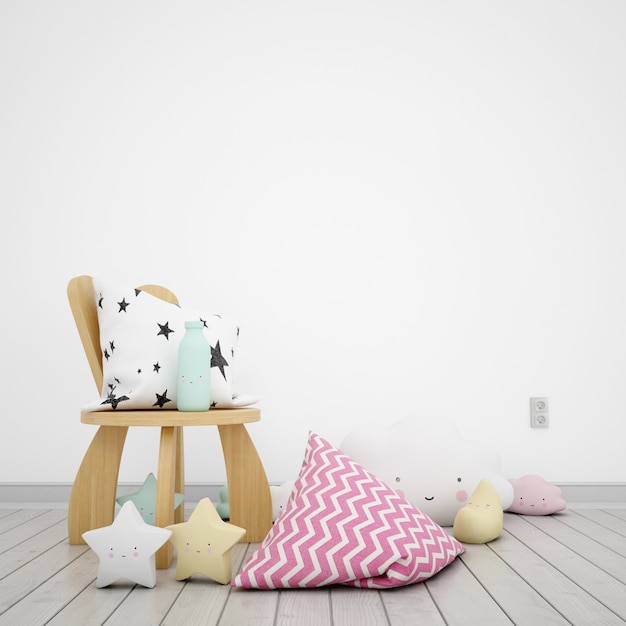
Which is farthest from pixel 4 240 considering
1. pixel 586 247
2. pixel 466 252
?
pixel 586 247

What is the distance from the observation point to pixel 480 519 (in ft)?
5.88

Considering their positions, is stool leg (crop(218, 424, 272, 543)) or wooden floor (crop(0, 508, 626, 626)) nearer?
wooden floor (crop(0, 508, 626, 626))

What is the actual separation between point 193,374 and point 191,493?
2.96ft

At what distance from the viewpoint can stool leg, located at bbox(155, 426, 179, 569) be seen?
1564mm

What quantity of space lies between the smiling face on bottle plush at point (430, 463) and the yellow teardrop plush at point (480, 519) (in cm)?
15

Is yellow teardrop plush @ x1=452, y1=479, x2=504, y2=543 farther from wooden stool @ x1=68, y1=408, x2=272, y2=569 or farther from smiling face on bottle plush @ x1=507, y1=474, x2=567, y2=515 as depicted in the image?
wooden stool @ x1=68, y1=408, x2=272, y2=569

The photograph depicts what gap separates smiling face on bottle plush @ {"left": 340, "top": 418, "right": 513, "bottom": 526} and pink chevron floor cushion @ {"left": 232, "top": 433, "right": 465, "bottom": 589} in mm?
411

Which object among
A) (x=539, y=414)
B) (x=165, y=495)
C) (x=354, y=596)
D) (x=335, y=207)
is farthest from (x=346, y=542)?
(x=335, y=207)

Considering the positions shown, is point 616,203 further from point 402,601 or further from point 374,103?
point 402,601

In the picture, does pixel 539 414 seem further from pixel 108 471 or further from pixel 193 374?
pixel 108 471

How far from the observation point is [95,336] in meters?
1.84

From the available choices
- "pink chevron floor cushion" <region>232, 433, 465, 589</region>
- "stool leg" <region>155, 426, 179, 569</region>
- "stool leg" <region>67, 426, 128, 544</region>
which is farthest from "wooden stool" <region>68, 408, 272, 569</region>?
"pink chevron floor cushion" <region>232, 433, 465, 589</region>

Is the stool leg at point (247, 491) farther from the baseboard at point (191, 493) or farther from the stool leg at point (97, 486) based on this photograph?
the baseboard at point (191, 493)

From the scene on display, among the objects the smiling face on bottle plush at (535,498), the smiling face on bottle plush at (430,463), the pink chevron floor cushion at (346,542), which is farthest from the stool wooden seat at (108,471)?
the smiling face on bottle plush at (535,498)
